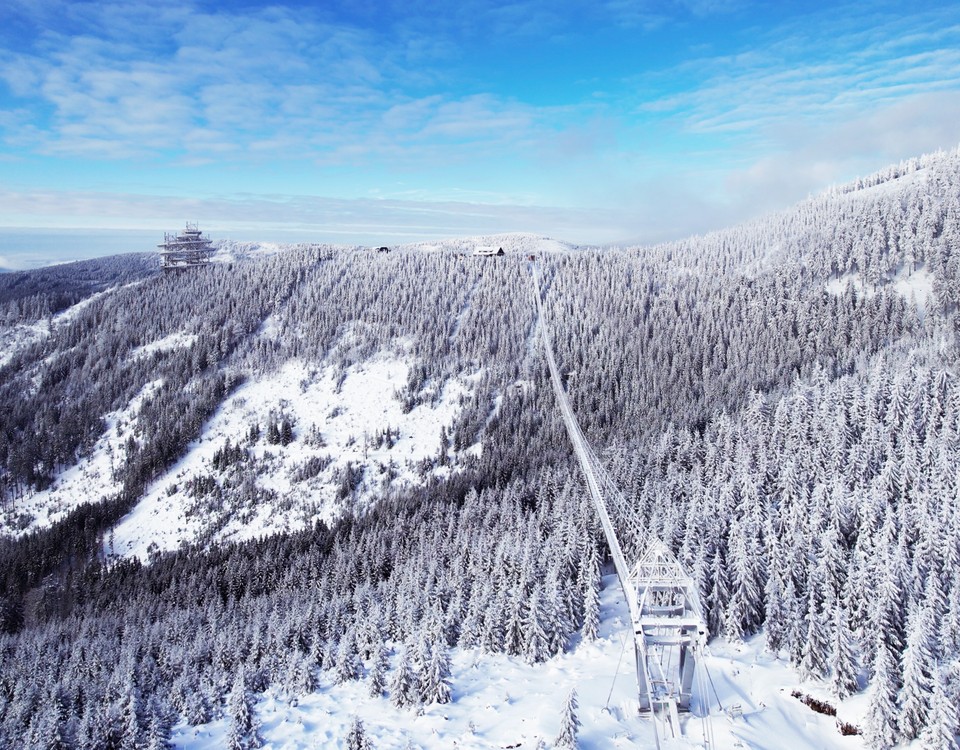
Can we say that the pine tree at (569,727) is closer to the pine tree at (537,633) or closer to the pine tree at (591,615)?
the pine tree at (537,633)

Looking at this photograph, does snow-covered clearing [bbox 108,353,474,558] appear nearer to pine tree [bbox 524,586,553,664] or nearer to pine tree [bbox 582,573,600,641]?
pine tree [bbox 524,586,553,664]

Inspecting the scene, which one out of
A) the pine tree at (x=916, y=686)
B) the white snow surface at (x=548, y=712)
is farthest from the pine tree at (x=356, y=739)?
the pine tree at (x=916, y=686)

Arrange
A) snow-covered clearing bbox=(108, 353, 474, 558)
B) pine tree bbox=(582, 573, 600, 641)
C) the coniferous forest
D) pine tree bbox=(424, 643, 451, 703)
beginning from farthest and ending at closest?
snow-covered clearing bbox=(108, 353, 474, 558)
pine tree bbox=(582, 573, 600, 641)
the coniferous forest
pine tree bbox=(424, 643, 451, 703)

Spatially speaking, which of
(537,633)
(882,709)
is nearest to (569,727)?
(537,633)

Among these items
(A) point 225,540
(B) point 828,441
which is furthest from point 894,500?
(A) point 225,540

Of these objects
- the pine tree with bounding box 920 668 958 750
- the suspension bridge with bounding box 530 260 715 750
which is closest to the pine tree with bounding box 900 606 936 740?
the pine tree with bounding box 920 668 958 750

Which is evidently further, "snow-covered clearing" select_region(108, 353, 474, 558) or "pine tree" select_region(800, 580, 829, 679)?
"snow-covered clearing" select_region(108, 353, 474, 558)

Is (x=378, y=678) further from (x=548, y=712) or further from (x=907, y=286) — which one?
(x=907, y=286)
